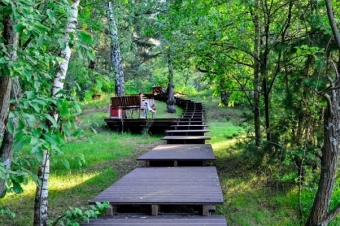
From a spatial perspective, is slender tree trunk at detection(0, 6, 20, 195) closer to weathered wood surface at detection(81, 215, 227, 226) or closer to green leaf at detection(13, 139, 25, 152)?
green leaf at detection(13, 139, 25, 152)

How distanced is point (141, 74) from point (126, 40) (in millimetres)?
7494

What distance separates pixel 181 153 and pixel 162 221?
319 centimetres

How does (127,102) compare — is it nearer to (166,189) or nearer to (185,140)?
(185,140)

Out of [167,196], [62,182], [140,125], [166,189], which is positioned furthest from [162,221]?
[140,125]

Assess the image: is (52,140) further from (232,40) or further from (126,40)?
(126,40)

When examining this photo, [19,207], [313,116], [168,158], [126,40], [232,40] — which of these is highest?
[126,40]

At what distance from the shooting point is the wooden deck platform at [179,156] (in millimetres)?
5901

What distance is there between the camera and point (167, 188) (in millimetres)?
4246

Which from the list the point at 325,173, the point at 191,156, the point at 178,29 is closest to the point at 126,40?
the point at 178,29

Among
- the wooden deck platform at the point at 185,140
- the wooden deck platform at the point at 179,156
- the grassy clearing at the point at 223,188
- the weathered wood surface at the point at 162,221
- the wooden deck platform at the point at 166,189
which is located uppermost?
the wooden deck platform at the point at 185,140

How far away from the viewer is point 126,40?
43.9 ft

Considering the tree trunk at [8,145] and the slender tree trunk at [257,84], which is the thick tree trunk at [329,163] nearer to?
the slender tree trunk at [257,84]

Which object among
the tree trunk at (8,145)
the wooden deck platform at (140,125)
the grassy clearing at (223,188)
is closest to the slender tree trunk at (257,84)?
the grassy clearing at (223,188)

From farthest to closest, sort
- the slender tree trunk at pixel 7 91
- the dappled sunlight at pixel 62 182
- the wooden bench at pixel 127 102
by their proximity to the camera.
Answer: the wooden bench at pixel 127 102, the dappled sunlight at pixel 62 182, the slender tree trunk at pixel 7 91
